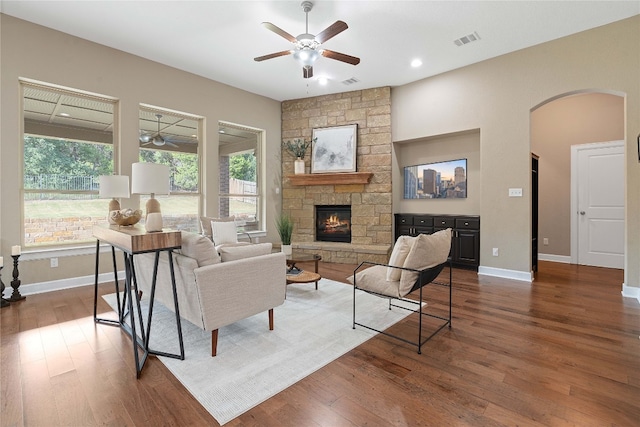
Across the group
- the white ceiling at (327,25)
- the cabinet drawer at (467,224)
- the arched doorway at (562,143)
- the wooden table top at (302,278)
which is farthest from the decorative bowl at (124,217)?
the arched doorway at (562,143)

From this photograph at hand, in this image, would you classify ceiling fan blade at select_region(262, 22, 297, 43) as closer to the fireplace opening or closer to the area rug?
the area rug

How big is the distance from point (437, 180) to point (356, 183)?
1489 mm

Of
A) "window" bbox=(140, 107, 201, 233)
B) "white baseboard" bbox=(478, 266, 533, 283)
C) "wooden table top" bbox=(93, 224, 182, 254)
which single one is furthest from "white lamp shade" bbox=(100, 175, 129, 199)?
"white baseboard" bbox=(478, 266, 533, 283)

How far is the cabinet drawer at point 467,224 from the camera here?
4.96 m

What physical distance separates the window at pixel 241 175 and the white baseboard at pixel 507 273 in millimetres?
4209

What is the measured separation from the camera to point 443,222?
17.3 ft

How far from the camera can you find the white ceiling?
3359mm

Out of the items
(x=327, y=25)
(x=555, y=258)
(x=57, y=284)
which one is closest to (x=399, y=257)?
(x=327, y=25)

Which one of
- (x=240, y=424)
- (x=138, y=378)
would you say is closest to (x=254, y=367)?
(x=240, y=424)

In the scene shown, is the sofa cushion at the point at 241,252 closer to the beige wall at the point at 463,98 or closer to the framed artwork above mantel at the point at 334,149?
the beige wall at the point at 463,98

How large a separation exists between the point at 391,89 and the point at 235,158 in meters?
3.28

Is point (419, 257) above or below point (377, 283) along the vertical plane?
above

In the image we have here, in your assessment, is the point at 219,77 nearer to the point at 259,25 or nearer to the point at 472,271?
the point at 259,25

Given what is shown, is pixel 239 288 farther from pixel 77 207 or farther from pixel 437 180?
pixel 437 180
